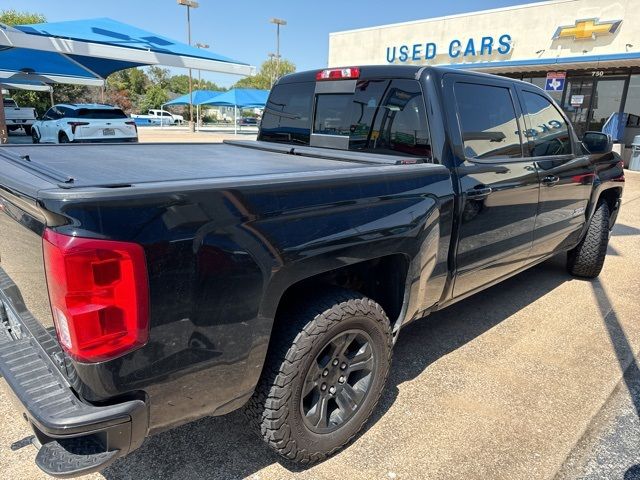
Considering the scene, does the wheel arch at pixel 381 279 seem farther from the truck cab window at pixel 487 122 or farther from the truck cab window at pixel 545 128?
the truck cab window at pixel 545 128

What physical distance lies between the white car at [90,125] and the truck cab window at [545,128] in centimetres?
1328

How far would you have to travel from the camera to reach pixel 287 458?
7.04 feet

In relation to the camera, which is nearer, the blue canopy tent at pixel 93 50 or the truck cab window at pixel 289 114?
the truck cab window at pixel 289 114

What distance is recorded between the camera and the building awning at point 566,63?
14109mm

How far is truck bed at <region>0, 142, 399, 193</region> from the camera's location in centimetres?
187

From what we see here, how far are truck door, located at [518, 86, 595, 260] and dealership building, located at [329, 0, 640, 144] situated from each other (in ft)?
32.8

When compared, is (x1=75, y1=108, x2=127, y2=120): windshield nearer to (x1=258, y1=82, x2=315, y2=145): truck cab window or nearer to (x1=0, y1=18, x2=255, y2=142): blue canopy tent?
(x1=0, y1=18, x2=255, y2=142): blue canopy tent

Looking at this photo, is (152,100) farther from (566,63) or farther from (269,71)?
(566,63)

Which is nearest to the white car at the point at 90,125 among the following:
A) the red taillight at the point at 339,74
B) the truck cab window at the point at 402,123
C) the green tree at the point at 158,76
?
the red taillight at the point at 339,74

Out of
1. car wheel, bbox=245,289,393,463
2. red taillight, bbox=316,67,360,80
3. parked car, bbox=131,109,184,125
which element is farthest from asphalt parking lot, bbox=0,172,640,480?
parked car, bbox=131,109,184,125

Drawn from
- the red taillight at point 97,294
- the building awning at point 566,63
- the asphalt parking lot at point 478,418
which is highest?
the building awning at point 566,63

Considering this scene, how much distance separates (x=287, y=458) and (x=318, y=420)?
0.71 ft

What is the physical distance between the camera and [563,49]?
16281 millimetres

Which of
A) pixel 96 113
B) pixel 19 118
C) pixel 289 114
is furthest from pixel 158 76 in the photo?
pixel 289 114
